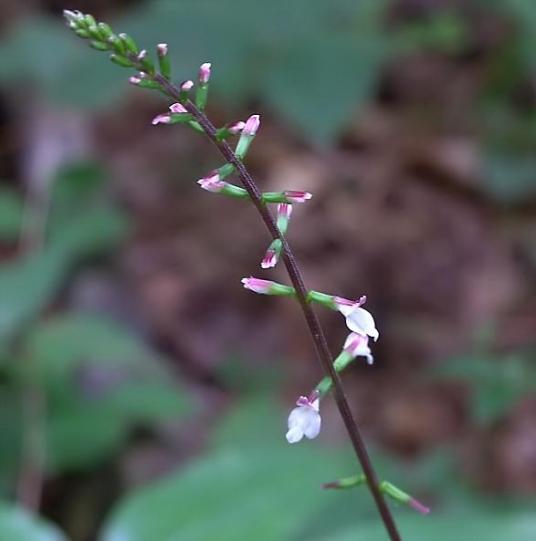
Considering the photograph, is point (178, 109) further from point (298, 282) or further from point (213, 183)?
point (298, 282)

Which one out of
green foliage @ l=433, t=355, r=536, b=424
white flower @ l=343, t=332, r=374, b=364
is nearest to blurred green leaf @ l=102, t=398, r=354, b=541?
green foliage @ l=433, t=355, r=536, b=424

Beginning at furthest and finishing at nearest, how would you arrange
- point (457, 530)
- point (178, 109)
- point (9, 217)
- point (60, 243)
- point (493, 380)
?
point (9, 217)
point (60, 243)
point (493, 380)
point (457, 530)
point (178, 109)

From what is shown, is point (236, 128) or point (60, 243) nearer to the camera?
point (236, 128)

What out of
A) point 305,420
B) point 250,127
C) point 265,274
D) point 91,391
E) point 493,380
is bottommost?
point 265,274

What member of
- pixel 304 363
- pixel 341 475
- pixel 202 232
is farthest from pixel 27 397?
pixel 202 232

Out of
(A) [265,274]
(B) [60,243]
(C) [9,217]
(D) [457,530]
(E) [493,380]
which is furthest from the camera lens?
(A) [265,274]

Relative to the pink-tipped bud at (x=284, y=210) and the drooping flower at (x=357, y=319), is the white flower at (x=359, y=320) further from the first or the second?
the pink-tipped bud at (x=284, y=210)

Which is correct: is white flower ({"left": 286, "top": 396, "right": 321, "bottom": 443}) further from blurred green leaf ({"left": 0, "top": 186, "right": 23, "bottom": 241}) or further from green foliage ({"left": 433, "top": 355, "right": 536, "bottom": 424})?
blurred green leaf ({"left": 0, "top": 186, "right": 23, "bottom": 241})

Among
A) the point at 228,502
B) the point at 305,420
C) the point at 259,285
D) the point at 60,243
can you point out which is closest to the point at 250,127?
the point at 259,285
